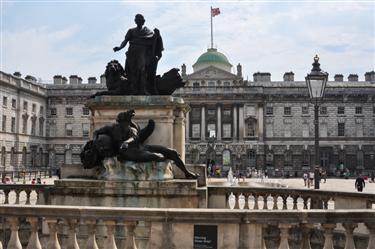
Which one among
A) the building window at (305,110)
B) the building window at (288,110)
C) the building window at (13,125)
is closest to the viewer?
the building window at (13,125)

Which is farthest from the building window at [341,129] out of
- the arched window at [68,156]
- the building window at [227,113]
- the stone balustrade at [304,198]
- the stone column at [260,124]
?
the stone balustrade at [304,198]

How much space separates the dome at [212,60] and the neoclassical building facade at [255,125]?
7558mm

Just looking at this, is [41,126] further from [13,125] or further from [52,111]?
[13,125]

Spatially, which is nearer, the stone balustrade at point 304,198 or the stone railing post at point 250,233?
the stone railing post at point 250,233

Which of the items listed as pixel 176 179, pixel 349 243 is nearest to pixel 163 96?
pixel 176 179

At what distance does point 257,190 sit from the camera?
38.1ft

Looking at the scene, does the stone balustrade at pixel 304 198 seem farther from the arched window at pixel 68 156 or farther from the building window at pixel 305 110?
the arched window at pixel 68 156

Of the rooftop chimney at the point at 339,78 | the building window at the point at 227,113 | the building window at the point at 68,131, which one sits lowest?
the building window at the point at 68,131

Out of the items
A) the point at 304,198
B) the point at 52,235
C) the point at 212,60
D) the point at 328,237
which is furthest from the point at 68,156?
the point at 328,237

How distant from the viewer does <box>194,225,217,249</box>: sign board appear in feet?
19.9

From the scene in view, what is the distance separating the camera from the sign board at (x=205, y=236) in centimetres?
607

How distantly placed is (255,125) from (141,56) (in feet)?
229

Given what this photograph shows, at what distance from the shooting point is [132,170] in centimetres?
932

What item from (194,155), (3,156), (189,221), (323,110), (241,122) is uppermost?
(323,110)
